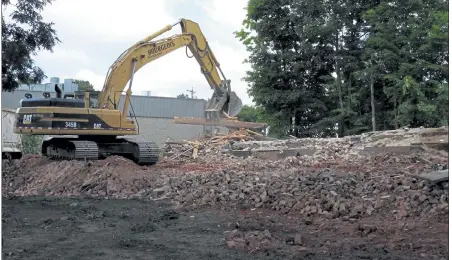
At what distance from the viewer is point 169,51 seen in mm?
15008

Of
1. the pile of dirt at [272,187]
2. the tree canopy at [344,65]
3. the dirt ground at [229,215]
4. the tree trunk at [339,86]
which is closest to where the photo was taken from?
the dirt ground at [229,215]

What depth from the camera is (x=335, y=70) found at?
27.7 metres

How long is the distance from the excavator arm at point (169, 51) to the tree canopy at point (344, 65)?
913cm

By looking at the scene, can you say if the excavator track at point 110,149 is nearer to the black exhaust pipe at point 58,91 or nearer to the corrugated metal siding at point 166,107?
the black exhaust pipe at point 58,91

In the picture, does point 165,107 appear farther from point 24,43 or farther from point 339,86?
point 24,43

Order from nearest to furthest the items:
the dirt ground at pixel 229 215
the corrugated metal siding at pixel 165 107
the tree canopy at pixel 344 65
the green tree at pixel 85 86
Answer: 1. the dirt ground at pixel 229 215
2. the green tree at pixel 85 86
3. the tree canopy at pixel 344 65
4. the corrugated metal siding at pixel 165 107

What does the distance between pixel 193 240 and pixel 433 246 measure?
2.47 m

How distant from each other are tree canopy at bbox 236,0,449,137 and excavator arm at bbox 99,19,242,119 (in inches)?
359

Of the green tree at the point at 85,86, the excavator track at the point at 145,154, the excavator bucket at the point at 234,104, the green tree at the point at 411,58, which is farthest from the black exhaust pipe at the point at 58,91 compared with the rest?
the green tree at the point at 411,58

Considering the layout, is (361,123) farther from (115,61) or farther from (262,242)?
(262,242)

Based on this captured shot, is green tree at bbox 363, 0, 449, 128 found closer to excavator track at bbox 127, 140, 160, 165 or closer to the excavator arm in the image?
the excavator arm

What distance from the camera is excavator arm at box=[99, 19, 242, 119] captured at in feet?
44.0

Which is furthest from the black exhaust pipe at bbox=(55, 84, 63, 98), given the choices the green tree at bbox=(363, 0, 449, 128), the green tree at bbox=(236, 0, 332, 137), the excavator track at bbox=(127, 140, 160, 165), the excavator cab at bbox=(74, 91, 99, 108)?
the green tree at bbox=(236, 0, 332, 137)

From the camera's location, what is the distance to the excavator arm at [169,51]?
13398 mm
